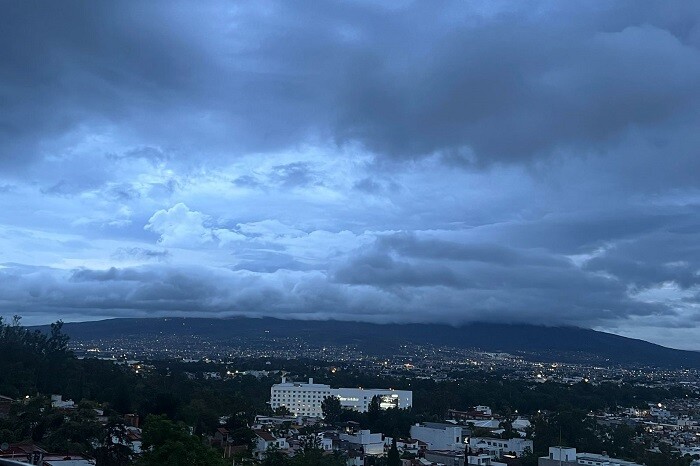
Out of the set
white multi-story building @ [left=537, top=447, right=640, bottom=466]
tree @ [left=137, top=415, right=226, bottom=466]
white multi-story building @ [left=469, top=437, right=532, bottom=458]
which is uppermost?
tree @ [left=137, top=415, right=226, bottom=466]

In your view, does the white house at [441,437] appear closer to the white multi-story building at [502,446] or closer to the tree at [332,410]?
the white multi-story building at [502,446]

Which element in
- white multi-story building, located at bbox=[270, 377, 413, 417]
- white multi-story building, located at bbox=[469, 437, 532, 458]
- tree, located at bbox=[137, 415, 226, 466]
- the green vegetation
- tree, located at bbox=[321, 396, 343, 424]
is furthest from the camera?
white multi-story building, located at bbox=[270, 377, 413, 417]

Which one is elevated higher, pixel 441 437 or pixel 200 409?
pixel 200 409

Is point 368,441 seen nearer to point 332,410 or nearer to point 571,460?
point 571,460

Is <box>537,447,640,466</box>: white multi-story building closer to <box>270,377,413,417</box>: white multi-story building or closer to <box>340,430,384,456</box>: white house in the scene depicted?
<box>340,430,384,456</box>: white house

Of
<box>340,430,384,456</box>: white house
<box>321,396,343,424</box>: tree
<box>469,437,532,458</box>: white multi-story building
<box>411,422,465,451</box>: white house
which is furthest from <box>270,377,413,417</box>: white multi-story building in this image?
<box>340,430,384,456</box>: white house

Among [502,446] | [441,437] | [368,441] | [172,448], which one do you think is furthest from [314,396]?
[172,448]

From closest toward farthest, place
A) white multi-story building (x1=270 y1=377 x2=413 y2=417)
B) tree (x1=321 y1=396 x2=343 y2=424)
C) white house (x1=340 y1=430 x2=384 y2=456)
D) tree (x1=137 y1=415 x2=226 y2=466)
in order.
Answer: tree (x1=137 y1=415 x2=226 y2=466) → white house (x1=340 y1=430 x2=384 y2=456) → tree (x1=321 y1=396 x2=343 y2=424) → white multi-story building (x1=270 y1=377 x2=413 y2=417)

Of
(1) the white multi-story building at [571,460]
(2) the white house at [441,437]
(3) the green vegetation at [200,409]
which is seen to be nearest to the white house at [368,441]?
(2) the white house at [441,437]
